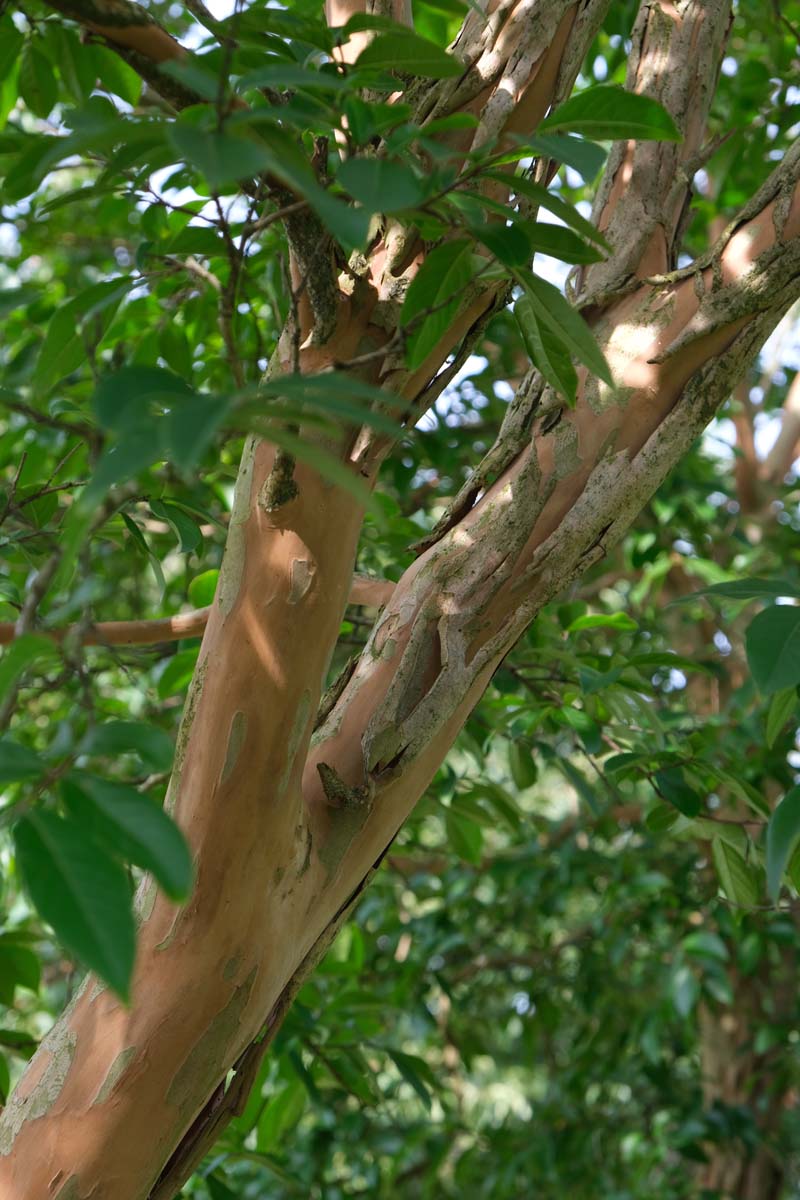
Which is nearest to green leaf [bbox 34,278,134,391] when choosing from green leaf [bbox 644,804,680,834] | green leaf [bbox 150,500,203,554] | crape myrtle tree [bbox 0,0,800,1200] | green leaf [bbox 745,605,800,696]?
crape myrtle tree [bbox 0,0,800,1200]

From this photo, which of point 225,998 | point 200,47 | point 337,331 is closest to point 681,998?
point 225,998

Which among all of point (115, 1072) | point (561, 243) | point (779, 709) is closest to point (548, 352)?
point (561, 243)

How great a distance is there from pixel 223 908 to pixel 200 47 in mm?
675

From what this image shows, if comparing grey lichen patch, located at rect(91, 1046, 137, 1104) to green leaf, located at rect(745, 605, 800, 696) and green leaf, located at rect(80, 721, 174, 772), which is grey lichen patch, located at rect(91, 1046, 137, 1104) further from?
green leaf, located at rect(745, 605, 800, 696)

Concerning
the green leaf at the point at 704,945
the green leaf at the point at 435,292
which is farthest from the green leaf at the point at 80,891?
the green leaf at the point at 704,945

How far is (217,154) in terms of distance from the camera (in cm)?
44

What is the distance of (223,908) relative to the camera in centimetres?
71

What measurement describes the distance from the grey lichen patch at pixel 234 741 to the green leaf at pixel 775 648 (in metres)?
0.32

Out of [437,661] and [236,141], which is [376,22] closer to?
[236,141]

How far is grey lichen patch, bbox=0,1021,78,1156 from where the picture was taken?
28.0 inches

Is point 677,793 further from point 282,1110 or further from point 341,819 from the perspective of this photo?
point 282,1110

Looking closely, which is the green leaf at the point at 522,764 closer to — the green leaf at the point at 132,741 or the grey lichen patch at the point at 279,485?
the grey lichen patch at the point at 279,485

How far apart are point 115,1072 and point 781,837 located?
0.44m

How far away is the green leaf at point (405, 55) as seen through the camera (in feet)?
1.94
